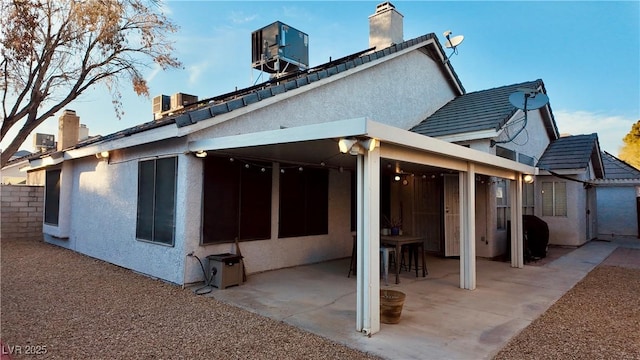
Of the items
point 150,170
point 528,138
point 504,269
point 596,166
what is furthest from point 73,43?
point 596,166

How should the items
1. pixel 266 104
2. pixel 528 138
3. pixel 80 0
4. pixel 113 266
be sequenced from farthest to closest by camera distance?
pixel 528 138 → pixel 80 0 → pixel 113 266 → pixel 266 104

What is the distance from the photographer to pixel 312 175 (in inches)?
379

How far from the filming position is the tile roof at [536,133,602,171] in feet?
42.9

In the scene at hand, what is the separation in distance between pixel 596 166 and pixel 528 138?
549cm

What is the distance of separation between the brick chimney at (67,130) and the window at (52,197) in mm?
943

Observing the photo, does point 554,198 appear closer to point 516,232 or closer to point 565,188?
point 565,188

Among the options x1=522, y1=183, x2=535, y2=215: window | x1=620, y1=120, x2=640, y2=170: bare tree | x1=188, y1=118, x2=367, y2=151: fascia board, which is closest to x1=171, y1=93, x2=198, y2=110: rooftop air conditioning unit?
x1=188, y1=118, x2=367, y2=151: fascia board

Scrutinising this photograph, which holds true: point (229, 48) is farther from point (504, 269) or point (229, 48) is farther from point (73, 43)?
point (504, 269)

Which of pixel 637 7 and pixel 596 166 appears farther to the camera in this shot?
pixel 596 166

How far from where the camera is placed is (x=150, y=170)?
797 cm

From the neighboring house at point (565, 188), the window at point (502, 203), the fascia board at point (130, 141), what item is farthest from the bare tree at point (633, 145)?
the fascia board at point (130, 141)

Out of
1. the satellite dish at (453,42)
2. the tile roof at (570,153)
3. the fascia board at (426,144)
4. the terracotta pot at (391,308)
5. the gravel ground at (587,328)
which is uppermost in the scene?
the satellite dish at (453,42)

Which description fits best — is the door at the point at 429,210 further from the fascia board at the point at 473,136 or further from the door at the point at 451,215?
the fascia board at the point at 473,136

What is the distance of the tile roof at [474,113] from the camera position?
10.7 m
